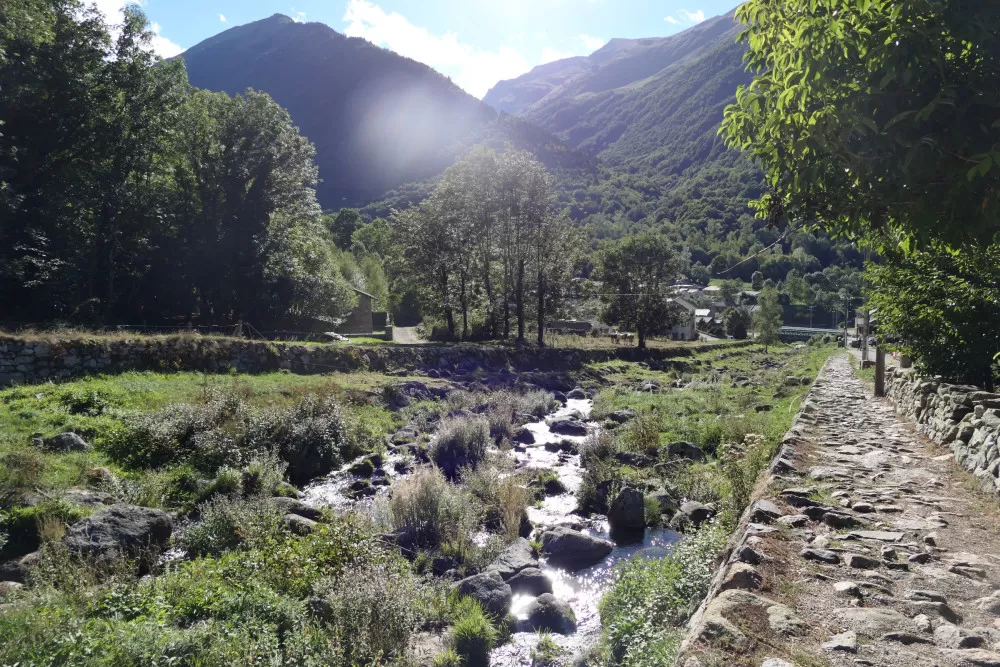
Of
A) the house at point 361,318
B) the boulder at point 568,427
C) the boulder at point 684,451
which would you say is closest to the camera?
the boulder at point 684,451

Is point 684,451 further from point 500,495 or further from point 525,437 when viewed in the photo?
point 500,495

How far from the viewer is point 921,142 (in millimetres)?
3246

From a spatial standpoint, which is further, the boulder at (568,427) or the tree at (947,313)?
the boulder at (568,427)

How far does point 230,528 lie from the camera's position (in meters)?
9.03

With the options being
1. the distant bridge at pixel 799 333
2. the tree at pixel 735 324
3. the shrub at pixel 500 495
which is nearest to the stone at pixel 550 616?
the shrub at pixel 500 495

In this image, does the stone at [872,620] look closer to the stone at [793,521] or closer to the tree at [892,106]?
the stone at [793,521]

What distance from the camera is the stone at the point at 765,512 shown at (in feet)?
18.9

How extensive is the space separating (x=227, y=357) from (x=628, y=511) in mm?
16142

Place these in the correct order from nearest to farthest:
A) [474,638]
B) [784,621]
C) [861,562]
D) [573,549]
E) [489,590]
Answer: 1. [784,621]
2. [861,562]
3. [474,638]
4. [489,590]
5. [573,549]

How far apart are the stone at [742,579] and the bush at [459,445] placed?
1000 cm

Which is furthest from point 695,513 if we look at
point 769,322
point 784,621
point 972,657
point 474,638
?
point 769,322

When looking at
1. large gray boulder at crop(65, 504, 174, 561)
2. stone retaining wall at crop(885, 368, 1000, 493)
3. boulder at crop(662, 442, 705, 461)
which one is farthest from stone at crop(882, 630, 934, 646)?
boulder at crop(662, 442, 705, 461)

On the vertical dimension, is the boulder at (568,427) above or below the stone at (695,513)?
below

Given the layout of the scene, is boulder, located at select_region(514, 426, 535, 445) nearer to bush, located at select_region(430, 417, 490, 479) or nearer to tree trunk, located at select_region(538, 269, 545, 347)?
bush, located at select_region(430, 417, 490, 479)
